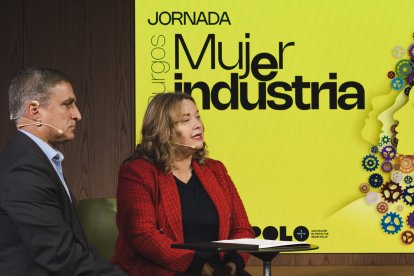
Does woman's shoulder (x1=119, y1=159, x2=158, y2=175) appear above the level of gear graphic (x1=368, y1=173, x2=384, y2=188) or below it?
above

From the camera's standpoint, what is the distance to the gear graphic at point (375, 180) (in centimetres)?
511

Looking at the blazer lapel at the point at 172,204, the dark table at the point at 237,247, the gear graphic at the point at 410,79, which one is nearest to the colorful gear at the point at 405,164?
the gear graphic at the point at 410,79

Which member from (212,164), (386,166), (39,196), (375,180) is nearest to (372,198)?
(375,180)

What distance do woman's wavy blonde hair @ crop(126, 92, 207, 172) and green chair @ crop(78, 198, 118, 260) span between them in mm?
349

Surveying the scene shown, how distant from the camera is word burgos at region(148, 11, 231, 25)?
513 centimetres

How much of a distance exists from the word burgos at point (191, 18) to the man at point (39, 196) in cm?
269

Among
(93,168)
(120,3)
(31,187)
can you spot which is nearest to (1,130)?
(93,168)

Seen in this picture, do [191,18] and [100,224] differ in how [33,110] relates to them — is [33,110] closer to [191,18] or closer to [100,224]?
[100,224]

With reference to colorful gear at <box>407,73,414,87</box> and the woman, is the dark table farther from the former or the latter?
colorful gear at <box>407,73,414,87</box>

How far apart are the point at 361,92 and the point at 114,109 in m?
1.70

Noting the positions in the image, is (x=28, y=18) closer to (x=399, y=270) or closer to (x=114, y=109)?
(x=114, y=109)

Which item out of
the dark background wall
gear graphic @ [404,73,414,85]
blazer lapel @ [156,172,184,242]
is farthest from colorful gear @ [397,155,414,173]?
blazer lapel @ [156,172,184,242]

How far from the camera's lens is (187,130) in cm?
332

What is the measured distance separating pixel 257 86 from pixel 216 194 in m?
1.92
